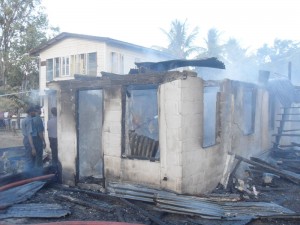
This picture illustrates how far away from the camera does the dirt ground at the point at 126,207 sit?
18.9 feet

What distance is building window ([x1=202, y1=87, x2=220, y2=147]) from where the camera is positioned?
25.6 feet

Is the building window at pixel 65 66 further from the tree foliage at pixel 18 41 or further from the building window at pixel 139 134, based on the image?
the building window at pixel 139 134

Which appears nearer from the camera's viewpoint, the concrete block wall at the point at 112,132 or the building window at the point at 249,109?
the concrete block wall at the point at 112,132

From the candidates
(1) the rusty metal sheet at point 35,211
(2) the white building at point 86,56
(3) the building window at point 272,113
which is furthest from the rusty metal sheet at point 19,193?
(2) the white building at point 86,56

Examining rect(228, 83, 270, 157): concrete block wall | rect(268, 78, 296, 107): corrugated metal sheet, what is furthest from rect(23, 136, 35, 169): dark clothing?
rect(268, 78, 296, 107): corrugated metal sheet

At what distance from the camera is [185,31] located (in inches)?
1212

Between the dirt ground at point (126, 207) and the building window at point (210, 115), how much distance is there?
1386 millimetres

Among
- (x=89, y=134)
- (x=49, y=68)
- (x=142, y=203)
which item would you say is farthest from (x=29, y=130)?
(x=49, y=68)

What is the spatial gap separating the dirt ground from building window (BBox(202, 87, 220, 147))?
4.55 feet

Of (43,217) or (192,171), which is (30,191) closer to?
(43,217)

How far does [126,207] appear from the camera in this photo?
642cm

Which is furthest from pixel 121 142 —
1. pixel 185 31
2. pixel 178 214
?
pixel 185 31

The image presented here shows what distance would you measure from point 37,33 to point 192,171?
2225 centimetres

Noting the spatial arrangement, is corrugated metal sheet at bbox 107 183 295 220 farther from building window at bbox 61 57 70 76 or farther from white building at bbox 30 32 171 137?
building window at bbox 61 57 70 76
